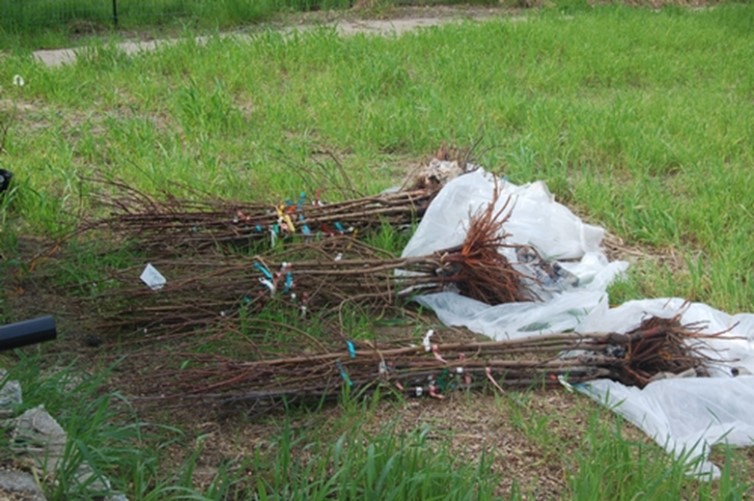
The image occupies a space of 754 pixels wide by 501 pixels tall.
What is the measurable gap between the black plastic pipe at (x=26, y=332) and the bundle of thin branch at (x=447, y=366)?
2.01 m

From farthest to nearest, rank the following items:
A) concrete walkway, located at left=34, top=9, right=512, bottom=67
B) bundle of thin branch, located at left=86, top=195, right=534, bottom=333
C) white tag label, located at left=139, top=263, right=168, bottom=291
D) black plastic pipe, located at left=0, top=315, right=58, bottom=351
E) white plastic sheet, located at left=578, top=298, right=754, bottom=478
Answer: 1. concrete walkway, located at left=34, top=9, right=512, bottom=67
2. white tag label, located at left=139, top=263, right=168, bottom=291
3. bundle of thin branch, located at left=86, top=195, right=534, bottom=333
4. white plastic sheet, located at left=578, top=298, right=754, bottom=478
5. black plastic pipe, located at left=0, top=315, right=58, bottom=351

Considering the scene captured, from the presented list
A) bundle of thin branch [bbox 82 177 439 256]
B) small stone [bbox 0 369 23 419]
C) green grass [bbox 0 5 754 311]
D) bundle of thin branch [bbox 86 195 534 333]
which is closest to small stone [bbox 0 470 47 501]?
small stone [bbox 0 369 23 419]

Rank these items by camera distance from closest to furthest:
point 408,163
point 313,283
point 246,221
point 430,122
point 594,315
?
1. point 594,315
2. point 313,283
3. point 246,221
4. point 408,163
5. point 430,122

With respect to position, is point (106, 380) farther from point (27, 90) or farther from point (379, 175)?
point (27, 90)

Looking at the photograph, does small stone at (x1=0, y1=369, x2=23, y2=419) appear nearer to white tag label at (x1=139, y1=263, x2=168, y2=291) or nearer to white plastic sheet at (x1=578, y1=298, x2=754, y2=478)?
white tag label at (x1=139, y1=263, x2=168, y2=291)

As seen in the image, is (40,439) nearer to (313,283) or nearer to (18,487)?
(18,487)

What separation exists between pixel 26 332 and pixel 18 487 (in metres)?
0.98

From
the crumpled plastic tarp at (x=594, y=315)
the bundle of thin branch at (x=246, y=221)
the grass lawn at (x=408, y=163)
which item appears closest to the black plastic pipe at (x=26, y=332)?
the grass lawn at (x=408, y=163)

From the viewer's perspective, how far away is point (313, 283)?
443cm

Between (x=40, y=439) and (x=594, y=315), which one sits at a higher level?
(x=40, y=439)

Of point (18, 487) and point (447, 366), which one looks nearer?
point (18, 487)

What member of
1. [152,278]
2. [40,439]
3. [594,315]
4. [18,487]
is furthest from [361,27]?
[18,487]

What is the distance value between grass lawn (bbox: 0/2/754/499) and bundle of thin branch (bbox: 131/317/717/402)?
9cm

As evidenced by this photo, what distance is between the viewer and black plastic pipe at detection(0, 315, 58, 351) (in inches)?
61.1
